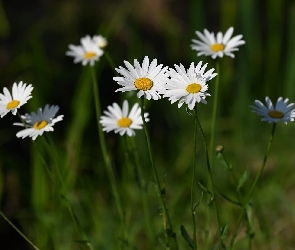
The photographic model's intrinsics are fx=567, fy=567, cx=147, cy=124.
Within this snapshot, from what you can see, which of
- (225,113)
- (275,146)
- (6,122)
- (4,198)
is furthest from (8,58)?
(275,146)

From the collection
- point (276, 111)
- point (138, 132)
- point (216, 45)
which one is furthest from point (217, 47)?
point (138, 132)

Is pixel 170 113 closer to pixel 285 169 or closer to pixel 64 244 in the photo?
pixel 285 169

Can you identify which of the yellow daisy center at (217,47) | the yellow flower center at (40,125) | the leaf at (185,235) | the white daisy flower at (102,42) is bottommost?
the leaf at (185,235)

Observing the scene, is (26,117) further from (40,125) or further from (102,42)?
(102,42)

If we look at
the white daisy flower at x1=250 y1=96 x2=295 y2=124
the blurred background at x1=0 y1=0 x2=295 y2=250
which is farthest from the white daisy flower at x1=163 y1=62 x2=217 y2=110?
the blurred background at x1=0 y1=0 x2=295 y2=250

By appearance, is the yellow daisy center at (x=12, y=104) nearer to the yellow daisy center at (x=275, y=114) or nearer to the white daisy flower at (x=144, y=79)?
the white daisy flower at (x=144, y=79)

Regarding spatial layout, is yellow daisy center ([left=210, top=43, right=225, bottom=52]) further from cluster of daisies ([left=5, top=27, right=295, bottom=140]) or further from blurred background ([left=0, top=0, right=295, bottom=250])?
blurred background ([left=0, top=0, right=295, bottom=250])

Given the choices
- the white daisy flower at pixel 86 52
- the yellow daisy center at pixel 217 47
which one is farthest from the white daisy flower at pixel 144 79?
the white daisy flower at pixel 86 52
